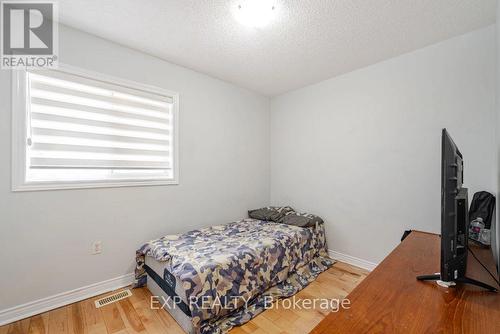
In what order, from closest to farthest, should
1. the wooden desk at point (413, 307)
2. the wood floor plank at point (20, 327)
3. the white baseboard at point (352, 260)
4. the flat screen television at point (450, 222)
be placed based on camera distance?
1. the wooden desk at point (413, 307)
2. the flat screen television at point (450, 222)
3. the wood floor plank at point (20, 327)
4. the white baseboard at point (352, 260)

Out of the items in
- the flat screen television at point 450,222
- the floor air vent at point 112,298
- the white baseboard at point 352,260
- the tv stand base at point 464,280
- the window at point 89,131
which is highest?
the window at point 89,131

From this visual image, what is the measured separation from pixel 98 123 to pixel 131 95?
0.44 metres

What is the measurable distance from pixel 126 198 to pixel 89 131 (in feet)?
2.34

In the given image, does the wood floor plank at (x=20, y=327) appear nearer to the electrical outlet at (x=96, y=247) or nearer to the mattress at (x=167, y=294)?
the electrical outlet at (x=96, y=247)

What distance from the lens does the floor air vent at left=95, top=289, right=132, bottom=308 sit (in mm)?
1901

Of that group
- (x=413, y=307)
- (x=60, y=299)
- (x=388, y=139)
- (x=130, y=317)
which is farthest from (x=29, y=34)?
(x=388, y=139)

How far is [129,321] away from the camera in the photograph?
169 centimetres

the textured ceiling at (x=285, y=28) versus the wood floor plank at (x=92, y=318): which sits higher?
the textured ceiling at (x=285, y=28)

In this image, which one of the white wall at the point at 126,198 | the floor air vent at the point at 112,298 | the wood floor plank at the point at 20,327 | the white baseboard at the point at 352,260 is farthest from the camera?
the white baseboard at the point at 352,260

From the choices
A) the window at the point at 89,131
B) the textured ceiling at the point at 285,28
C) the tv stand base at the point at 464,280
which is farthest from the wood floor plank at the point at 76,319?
the textured ceiling at the point at 285,28

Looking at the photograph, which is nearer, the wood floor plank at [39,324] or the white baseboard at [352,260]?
the wood floor plank at [39,324]

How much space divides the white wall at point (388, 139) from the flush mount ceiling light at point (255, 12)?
4.84 feet

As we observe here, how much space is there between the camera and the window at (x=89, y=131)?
1747 millimetres

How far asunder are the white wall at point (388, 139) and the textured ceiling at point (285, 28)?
0.88ft
